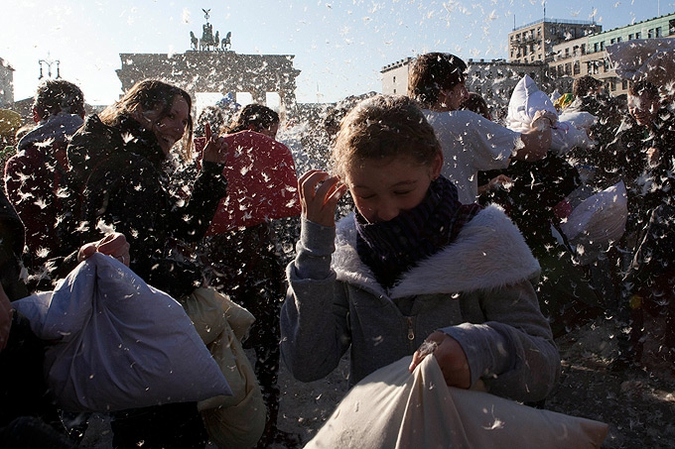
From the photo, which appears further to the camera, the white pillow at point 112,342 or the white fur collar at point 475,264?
the white pillow at point 112,342

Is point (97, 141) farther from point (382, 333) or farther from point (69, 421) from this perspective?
point (382, 333)

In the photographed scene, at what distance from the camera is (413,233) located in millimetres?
1579

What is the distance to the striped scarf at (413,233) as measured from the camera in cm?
158

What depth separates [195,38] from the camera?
9.68 metres

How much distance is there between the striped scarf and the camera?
1.58 meters

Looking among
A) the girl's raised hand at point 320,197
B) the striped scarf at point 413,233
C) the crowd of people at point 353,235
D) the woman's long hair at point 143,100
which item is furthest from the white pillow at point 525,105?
the girl's raised hand at point 320,197

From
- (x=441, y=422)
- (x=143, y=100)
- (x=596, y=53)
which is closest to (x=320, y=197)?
(x=441, y=422)

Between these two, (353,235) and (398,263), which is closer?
(398,263)

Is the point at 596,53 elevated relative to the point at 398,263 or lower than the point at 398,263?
elevated

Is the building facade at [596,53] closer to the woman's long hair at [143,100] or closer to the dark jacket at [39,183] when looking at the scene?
the woman's long hair at [143,100]

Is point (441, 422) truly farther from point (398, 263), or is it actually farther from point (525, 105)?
point (525, 105)

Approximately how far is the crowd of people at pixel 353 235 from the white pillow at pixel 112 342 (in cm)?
8

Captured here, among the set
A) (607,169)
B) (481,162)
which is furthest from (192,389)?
(607,169)

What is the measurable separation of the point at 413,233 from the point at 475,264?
18 cm
